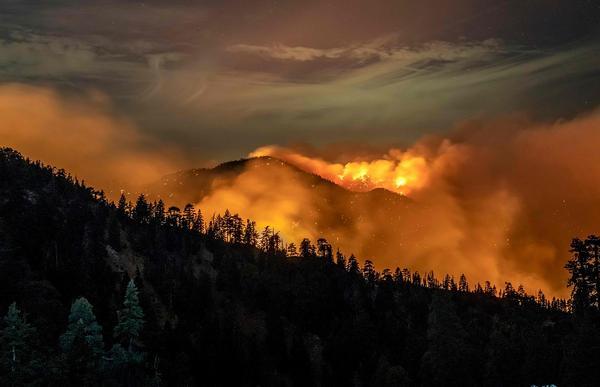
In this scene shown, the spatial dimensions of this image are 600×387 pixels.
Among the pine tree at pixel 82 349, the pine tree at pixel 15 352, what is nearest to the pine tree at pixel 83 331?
the pine tree at pixel 82 349

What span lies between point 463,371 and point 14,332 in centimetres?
5534

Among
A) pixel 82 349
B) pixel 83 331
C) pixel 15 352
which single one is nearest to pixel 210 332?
pixel 83 331

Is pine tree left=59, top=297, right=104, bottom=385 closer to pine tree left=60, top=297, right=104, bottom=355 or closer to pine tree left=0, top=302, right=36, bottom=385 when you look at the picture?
pine tree left=60, top=297, right=104, bottom=355

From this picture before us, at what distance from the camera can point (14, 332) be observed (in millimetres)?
67062

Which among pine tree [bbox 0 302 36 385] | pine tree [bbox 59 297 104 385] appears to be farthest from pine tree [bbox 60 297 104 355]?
pine tree [bbox 0 302 36 385]

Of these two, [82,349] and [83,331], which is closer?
[82,349]

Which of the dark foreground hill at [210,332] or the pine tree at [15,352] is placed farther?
the dark foreground hill at [210,332]

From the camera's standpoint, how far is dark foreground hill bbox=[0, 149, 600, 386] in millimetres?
72250

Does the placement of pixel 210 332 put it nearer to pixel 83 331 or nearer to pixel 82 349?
pixel 83 331

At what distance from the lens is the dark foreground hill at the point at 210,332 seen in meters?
72.2

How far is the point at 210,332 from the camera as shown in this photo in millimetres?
127188

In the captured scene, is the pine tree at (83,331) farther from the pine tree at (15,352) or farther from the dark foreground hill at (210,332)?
the pine tree at (15,352)

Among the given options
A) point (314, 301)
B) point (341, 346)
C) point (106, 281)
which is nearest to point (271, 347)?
point (341, 346)

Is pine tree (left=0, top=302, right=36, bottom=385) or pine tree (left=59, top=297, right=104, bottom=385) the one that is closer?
pine tree (left=0, top=302, right=36, bottom=385)
